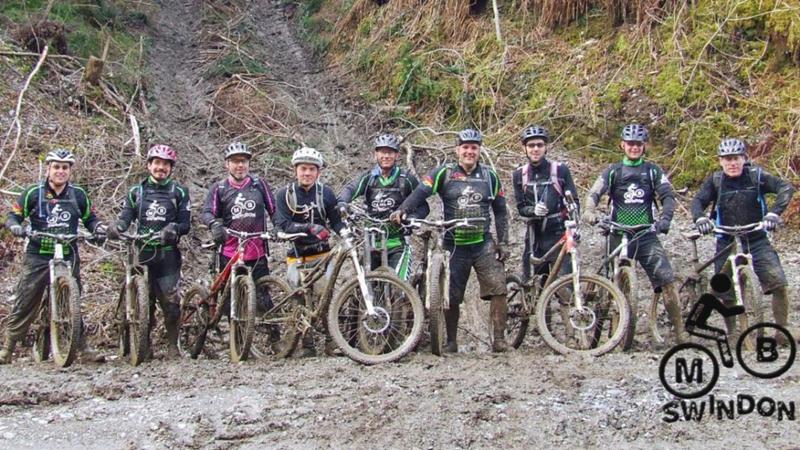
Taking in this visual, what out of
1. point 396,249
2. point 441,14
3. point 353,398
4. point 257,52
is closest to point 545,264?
point 396,249

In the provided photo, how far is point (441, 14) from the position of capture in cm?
1684

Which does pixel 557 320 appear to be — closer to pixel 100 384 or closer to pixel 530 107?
pixel 100 384

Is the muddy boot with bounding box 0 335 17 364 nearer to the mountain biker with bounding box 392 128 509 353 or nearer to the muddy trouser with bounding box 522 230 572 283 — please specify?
the mountain biker with bounding box 392 128 509 353

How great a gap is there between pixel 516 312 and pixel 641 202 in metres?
1.56

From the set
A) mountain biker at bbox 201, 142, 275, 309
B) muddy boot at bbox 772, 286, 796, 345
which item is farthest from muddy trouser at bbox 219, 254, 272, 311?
muddy boot at bbox 772, 286, 796, 345

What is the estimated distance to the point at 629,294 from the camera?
7.32 m

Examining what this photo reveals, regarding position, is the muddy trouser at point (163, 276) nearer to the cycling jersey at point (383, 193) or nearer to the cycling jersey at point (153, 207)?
the cycling jersey at point (153, 207)

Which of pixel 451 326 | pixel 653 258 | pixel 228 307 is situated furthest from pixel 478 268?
pixel 228 307

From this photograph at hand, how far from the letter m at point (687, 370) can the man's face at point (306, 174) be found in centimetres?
360

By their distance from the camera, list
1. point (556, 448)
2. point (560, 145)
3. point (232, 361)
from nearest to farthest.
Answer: point (556, 448) → point (232, 361) → point (560, 145)

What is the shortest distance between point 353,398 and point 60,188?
397 centimetres

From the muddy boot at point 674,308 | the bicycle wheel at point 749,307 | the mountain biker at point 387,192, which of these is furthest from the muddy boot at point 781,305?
the mountain biker at point 387,192

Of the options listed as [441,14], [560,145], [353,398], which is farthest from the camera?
[441,14]

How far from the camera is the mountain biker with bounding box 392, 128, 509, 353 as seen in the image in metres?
7.62
